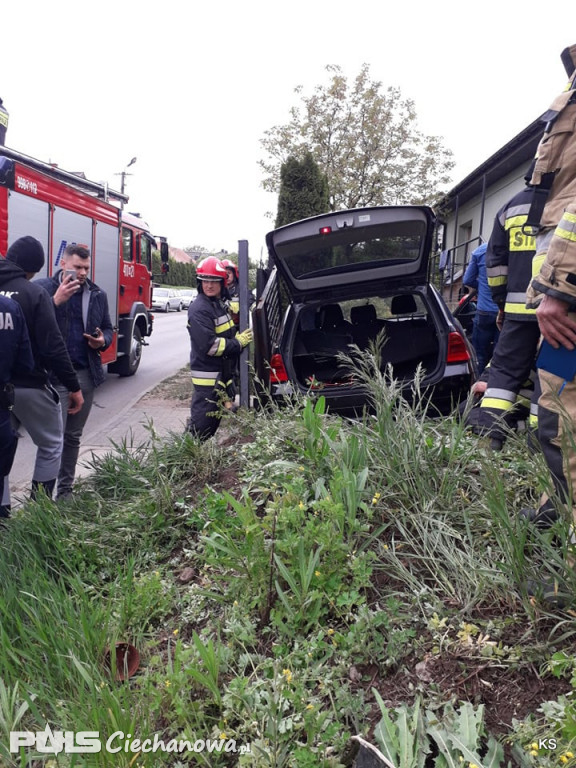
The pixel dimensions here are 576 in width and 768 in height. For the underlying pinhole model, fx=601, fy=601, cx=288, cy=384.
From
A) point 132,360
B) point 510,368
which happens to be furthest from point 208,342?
point 132,360

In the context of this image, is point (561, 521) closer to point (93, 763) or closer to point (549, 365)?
point (549, 365)

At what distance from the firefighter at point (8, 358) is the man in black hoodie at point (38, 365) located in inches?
8.5

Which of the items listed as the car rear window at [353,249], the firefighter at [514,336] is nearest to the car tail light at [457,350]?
the car rear window at [353,249]

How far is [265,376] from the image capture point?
4.87 meters

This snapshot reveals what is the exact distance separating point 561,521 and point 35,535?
8.20ft

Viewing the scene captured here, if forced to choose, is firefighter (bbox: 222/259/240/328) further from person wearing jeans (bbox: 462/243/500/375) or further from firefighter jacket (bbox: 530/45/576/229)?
firefighter jacket (bbox: 530/45/576/229)

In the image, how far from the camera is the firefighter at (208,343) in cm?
470

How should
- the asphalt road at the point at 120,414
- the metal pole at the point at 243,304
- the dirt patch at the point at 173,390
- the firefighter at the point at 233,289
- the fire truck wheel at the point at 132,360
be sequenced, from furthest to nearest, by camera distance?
the fire truck wheel at the point at 132,360, the dirt patch at the point at 173,390, the asphalt road at the point at 120,414, the firefighter at the point at 233,289, the metal pole at the point at 243,304

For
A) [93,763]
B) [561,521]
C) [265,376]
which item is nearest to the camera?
[93,763]

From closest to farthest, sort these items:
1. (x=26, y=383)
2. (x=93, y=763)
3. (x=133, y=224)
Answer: (x=93, y=763), (x=26, y=383), (x=133, y=224)

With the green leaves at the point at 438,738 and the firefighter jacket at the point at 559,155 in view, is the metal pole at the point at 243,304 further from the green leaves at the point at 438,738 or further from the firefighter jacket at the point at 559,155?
the green leaves at the point at 438,738

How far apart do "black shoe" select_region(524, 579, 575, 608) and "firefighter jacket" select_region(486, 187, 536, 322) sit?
5.10 ft

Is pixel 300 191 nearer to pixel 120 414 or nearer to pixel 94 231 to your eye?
pixel 94 231

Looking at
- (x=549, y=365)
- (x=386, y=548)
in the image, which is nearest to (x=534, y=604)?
(x=386, y=548)
